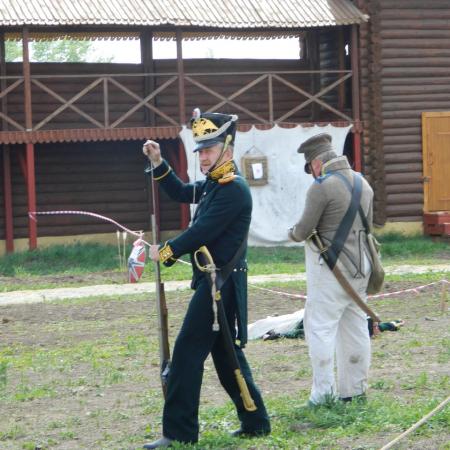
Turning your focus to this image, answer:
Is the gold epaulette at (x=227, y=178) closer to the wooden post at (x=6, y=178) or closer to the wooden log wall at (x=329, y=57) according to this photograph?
the wooden post at (x=6, y=178)

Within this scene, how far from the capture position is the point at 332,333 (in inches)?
265

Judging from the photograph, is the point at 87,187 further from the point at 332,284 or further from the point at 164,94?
the point at 332,284

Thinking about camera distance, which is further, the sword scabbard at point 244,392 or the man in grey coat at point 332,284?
the man in grey coat at point 332,284

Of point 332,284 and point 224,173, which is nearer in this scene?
point 224,173

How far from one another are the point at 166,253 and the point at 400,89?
15538 mm

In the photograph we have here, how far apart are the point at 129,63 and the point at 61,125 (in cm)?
167

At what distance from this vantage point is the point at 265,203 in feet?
65.7

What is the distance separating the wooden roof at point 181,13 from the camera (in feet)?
58.5

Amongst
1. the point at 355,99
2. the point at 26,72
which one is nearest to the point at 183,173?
the point at 355,99

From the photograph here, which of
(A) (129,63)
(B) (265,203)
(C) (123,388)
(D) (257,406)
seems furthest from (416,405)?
(A) (129,63)

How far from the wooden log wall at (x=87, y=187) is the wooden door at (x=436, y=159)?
182 inches

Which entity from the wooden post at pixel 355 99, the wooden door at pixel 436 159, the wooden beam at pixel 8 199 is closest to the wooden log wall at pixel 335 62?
the wooden post at pixel 355 99

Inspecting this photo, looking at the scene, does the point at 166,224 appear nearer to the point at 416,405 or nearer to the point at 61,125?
the point at 61,125

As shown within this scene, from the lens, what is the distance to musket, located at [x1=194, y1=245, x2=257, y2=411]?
6.01 meters
